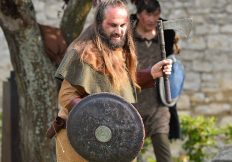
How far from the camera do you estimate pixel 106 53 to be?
4.23m

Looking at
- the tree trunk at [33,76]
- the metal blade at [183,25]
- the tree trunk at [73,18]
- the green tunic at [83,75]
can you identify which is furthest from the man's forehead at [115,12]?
the tree trunk at [73,18]

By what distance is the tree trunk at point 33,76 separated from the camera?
612cm

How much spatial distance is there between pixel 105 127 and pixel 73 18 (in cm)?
259

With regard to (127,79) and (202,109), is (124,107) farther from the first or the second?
(202,109)

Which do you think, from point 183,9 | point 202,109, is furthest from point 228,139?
point 183,9

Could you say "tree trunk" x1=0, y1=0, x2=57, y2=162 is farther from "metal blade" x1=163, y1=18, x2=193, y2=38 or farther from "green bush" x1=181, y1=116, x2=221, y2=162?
"green bush" x1=181, y1=116, x2=221, y2=162

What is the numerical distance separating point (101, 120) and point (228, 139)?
4.92 metres

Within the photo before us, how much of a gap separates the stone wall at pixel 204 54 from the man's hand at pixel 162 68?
546 centimetres

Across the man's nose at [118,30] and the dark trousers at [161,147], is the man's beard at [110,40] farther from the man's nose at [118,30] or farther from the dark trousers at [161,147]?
the dark trousers at [161,147]

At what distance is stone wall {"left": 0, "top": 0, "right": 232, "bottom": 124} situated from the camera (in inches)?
392

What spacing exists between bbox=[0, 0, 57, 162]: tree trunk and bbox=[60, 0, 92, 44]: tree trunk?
358 mm

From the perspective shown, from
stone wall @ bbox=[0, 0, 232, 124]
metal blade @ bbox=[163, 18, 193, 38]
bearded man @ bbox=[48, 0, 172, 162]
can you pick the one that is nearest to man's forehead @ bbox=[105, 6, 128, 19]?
bearded man @ bbox=[48, 0, 172, 162]

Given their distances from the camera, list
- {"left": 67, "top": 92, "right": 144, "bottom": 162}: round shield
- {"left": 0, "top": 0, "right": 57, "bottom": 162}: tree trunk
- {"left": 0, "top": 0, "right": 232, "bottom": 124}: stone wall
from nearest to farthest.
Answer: {"left": 67, "top": 92, "right": 144, "bottom": 162}: round shield < {"left": 0, "top": 0, "right": 57, "bottom": 162}: tree trunk < {"left": 0, "top": 0, "right": 232, "bottom": 124}: stone wall

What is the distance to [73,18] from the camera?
6.51 metres
